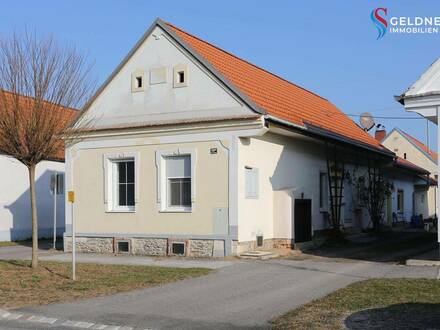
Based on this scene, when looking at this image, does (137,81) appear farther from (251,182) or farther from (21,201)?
(21,201)

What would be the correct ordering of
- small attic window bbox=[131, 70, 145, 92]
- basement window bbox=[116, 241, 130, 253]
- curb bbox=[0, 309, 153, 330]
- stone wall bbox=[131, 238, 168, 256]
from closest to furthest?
curb bbox=[0, 309, 153, 330] < stone wall bbox=[131, 238, 168, 256] < basement window bbox=[116, 241, 130, 253] < small attic window bbox=[131, 70, 145, 92]

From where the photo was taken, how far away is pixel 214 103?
17.7 m

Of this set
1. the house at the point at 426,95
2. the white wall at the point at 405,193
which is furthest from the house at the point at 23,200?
the white wall at the point at 405,193

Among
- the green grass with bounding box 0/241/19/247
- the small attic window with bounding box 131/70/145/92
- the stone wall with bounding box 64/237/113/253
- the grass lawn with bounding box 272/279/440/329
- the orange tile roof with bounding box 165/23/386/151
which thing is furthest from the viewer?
the green grass with bounding box 0/241/19/247

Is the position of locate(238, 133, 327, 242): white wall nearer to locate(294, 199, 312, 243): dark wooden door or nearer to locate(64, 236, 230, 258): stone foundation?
locate(294, 199, 312, 243): dark wooden door

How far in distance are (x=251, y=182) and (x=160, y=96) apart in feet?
13.1

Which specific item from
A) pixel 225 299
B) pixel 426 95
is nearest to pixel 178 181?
pixel 426 95

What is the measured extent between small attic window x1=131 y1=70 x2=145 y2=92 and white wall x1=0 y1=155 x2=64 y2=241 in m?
7.46

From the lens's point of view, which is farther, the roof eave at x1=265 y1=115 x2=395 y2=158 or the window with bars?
the window with bars

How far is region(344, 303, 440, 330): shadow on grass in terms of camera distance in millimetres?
7855

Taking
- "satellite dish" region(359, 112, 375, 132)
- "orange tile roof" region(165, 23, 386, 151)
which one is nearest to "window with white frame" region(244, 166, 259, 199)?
"orange tile roof" region(165, 23, 386, 151)

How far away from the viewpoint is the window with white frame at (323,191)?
22.5 metres

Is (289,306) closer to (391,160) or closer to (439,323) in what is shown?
(439,323)

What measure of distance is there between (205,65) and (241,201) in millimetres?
4240
